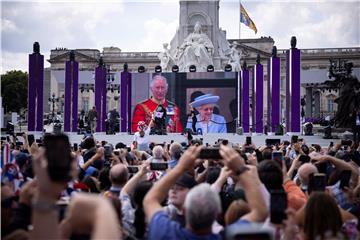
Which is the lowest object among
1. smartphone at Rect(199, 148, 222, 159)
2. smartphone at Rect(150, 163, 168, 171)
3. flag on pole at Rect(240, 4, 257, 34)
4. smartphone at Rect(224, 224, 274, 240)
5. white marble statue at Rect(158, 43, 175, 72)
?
smartphone at Rect(224, 224, 274, 240)

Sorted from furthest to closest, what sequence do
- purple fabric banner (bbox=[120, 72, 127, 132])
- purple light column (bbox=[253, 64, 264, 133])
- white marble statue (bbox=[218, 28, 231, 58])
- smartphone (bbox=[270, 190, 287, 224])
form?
white marble statue (bbox=[218, 28, 231, 58]) < purple fabric banner (bbox=[120, 72, 127, 132]) < purple light column (bbox=[253, 64, 264, 133]) < smartphone (bbox=[270, 190, 287, 224])

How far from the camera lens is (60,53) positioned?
286ft

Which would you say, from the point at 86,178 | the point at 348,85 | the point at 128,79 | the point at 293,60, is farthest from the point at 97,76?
the point at 86,178

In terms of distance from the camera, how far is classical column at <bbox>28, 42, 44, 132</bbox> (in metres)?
29.1

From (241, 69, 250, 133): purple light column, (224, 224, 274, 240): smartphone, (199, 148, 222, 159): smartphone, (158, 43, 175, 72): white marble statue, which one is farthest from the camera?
(158, 43, 175, 72): white marble statue

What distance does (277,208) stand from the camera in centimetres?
419

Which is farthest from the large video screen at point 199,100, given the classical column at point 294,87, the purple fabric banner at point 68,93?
the classical column at point 294,87

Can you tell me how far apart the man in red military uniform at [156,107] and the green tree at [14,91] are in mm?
47520

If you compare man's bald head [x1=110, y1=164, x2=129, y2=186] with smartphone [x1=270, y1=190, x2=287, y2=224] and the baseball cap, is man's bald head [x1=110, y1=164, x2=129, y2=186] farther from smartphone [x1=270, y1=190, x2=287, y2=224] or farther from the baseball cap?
smartphone [x1=270, y1=190, x2=287, y2=224]

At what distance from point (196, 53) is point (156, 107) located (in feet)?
23.0

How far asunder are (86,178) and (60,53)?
82.7 meters

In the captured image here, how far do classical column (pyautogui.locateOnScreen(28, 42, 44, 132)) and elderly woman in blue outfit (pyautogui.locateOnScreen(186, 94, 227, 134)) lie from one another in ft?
40.9

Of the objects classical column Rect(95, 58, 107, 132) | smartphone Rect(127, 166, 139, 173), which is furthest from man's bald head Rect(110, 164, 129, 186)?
classical column Rect(95, 58, 107, 132)

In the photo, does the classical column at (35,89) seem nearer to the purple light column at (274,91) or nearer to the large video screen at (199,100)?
the large video screen at (199,100)
